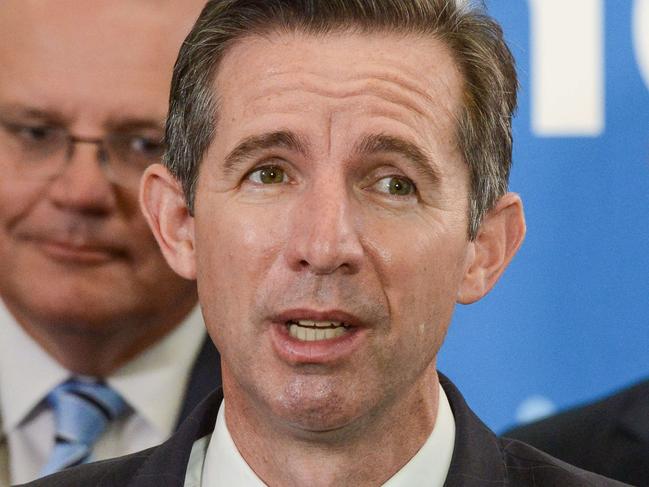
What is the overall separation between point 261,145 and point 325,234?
0.24 m

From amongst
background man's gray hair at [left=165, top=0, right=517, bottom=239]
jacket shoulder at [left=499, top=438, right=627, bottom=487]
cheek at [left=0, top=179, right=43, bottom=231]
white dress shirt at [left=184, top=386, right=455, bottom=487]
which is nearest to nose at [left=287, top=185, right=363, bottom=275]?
background man's gray hair at [left=165, top=0, right=517, bottom=239]

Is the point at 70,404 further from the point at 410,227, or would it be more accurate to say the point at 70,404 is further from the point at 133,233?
the point at 410,227

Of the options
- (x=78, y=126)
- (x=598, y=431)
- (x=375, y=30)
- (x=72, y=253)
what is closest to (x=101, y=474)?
(x=72, y=253)

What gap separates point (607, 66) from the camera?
297 cm

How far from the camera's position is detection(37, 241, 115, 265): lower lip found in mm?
Answer: 2768

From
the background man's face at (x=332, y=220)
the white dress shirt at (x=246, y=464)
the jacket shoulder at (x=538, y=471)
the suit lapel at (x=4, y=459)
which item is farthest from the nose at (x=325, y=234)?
the suit lapel at (x=4, y=459)

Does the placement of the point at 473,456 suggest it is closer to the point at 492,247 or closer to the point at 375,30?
the point at 492,247

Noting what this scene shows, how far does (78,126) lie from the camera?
274 centimetres

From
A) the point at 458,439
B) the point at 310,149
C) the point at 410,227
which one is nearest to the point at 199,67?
the point at 310,149

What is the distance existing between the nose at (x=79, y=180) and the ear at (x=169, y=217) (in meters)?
0.23

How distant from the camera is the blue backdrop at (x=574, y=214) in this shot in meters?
2.97

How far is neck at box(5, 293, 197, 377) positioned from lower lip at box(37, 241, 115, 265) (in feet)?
0.45

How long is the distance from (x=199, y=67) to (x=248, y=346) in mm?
557

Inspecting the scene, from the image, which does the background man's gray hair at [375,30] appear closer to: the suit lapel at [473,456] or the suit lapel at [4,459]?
the suit lapel at [473,456]
